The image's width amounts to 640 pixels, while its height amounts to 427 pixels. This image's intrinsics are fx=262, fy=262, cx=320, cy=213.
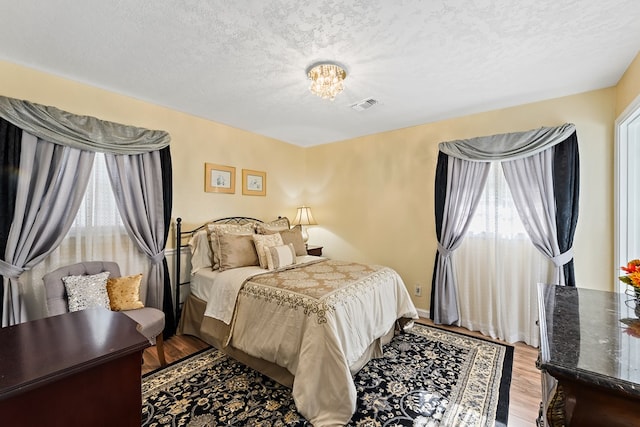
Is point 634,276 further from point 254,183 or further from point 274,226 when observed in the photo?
point 254,183

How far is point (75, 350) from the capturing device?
39.4 inches

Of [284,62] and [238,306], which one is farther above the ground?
[284,62]


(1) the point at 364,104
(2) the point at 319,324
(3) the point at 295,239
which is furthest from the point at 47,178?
(1) the point at 364,104

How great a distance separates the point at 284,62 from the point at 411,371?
2.77 metres

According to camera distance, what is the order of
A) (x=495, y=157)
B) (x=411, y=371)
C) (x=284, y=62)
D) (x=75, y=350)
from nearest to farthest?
(x=75, y=350), (x=284, y=62), (x=411, y=371), (x=495, y=157)

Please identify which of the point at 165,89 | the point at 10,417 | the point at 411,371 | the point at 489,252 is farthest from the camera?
the point at 489,252

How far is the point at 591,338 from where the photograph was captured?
94cm

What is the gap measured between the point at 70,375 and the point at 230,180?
2916 mm

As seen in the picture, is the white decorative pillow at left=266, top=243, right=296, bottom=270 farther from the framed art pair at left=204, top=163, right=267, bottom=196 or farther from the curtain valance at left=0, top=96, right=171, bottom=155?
the curtain valance at left=0, top=96, right=171, bottom=155

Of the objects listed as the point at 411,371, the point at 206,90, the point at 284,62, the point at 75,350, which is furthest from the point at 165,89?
the point at 411,371

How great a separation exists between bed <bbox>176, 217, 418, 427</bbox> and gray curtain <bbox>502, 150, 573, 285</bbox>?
147cm

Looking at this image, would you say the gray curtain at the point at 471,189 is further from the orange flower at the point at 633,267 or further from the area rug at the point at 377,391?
the orange flower at the point at 633,267

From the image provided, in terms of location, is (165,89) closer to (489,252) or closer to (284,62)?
(284,62)

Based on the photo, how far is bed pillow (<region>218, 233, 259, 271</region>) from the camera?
9.12 feet
